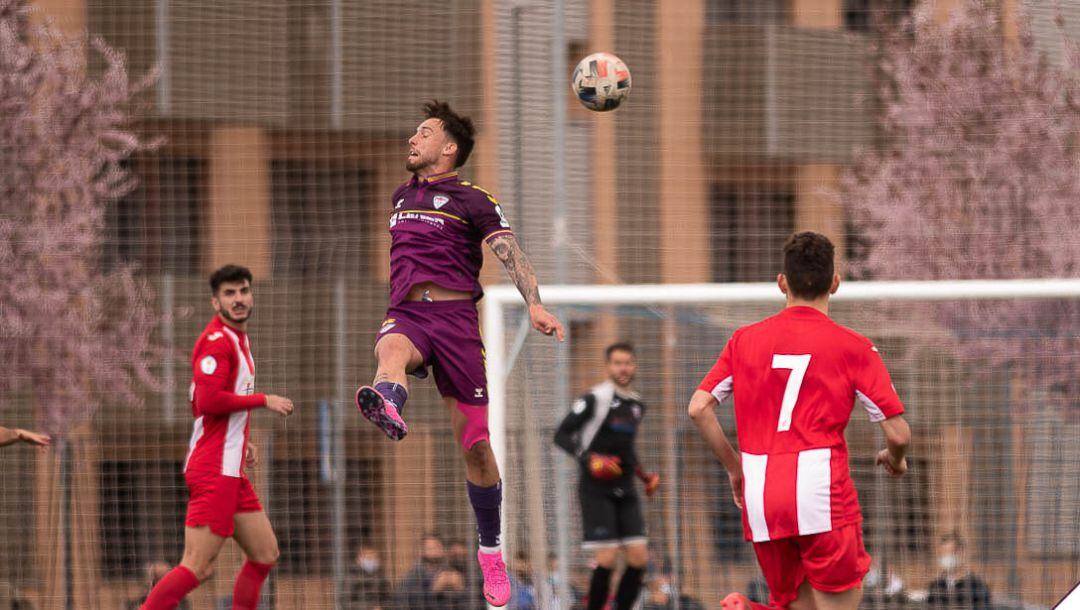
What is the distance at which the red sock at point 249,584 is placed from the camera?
314 inches

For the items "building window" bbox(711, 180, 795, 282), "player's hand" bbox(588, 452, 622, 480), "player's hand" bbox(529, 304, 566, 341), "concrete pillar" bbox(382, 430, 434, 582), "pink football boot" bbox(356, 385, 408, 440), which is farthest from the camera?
"building window" bbox(711, 180, 795, 282)

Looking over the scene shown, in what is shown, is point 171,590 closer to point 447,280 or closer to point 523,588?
point 447,280

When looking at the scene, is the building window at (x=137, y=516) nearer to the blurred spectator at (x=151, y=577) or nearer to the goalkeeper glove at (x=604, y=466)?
the blurred spectator at (x=151, y=577)

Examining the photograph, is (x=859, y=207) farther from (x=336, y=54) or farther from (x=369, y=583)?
(x=369, y=583)

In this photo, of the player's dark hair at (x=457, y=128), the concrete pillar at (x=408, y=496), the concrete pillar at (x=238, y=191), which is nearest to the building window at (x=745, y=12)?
the concrete pillar at (x=238, y=191)

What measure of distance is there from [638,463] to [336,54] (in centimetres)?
649

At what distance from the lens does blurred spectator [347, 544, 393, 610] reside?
37.1 ft

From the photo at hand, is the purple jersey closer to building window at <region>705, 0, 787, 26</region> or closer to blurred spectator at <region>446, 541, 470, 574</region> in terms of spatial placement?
blurred spectator at <region>446, 541, 470, 574</region>

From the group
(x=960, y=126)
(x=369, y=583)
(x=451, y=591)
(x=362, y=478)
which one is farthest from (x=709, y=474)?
(x=960, y=126)

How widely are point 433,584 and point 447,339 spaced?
4.60 meters

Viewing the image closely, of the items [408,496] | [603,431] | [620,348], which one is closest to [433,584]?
[408,496]

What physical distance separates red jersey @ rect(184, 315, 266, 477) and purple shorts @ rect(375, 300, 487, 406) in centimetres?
120

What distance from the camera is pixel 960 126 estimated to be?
1733 cm

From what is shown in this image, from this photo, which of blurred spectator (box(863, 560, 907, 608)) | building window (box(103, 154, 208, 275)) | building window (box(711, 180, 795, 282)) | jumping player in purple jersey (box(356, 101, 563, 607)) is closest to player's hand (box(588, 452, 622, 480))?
blurred spectator (box(863, 560, 907, 608))
